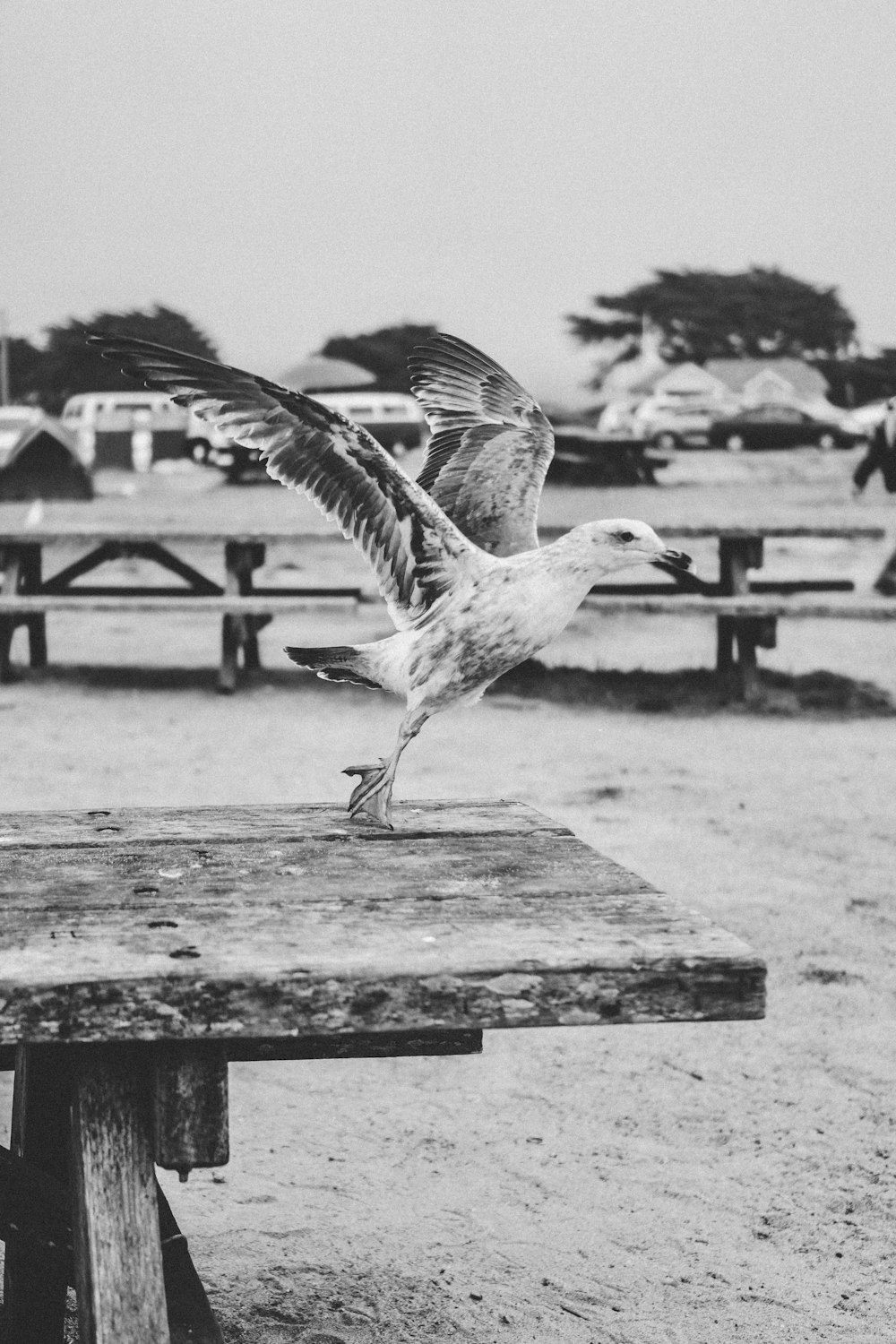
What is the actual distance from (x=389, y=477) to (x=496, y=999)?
118 cm

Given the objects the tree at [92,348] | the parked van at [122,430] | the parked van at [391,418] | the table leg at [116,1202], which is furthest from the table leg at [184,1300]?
the parked van at [122,430]

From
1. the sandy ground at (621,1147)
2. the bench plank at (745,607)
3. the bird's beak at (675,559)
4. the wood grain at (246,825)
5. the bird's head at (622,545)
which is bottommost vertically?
the sandy ground at (621,1147)

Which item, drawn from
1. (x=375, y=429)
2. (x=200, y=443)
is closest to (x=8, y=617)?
(x=375, y=429)

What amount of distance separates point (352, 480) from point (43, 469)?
16.9 meters

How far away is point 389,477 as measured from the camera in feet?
7.84

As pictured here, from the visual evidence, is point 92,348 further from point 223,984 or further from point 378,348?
point 378,348

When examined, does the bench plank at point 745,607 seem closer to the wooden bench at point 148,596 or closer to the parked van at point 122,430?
the wooden bench at point 148,596

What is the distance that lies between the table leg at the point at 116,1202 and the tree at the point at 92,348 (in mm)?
1030

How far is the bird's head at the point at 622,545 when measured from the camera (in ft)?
7.63

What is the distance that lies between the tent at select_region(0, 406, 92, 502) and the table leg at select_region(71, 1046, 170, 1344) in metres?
17.4

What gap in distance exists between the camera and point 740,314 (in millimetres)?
53250

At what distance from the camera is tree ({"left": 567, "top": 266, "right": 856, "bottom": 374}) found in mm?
53344

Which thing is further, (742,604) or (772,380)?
(772,380)

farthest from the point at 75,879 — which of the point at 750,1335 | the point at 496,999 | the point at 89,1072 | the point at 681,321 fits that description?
the point at 681,321
